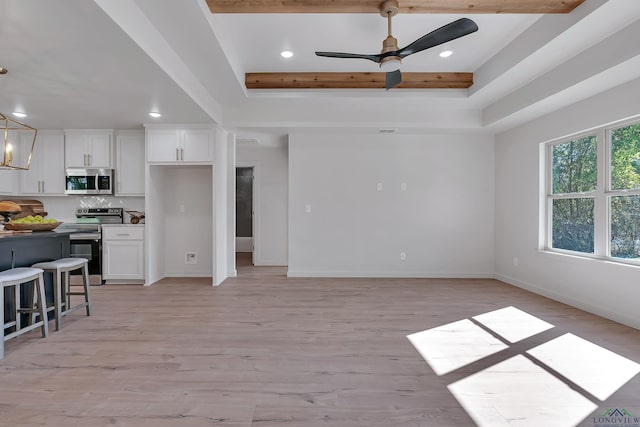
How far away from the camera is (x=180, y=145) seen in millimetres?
4738

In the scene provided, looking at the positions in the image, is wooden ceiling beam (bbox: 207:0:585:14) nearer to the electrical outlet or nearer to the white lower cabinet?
the white lower cabinet

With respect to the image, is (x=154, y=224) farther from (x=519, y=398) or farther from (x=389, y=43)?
(x=519, y=398)

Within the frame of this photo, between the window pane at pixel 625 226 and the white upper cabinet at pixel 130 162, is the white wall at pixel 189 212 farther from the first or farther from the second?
the window pane at pixel 625 226

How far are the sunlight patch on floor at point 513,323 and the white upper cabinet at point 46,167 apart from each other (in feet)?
20.4

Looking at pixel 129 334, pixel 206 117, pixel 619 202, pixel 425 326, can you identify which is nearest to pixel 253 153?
pixel 206 117

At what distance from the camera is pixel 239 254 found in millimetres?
7855

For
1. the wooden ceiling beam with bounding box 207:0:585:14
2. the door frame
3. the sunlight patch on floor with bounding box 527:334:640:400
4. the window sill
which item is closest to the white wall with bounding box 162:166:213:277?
the door frame

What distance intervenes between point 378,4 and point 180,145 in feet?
11.3

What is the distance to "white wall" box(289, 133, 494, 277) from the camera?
5301 millimetres

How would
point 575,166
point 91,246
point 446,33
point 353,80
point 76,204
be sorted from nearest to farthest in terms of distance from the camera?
point 446,33 → point 575,166 → point 353,80 → point 91,246 → point 76,204

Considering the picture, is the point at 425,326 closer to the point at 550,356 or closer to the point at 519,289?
the point at 550,356

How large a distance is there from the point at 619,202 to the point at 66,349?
5.45m

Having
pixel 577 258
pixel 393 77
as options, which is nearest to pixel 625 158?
pixel 577 258

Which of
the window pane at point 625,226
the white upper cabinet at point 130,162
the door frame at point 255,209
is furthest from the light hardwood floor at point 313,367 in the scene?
the door frame at point 255,209
